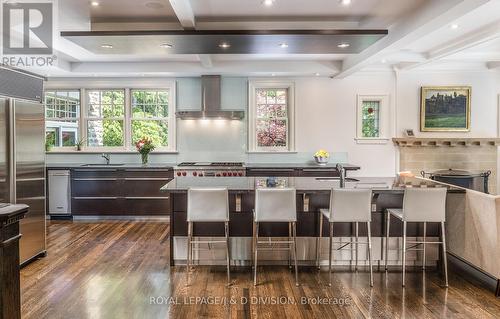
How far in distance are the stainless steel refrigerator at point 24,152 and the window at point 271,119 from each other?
Answer: 3748 millimetres

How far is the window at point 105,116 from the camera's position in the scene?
6.99 m

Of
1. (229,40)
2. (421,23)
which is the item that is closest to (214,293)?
(229,40)

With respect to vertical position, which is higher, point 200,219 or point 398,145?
point 398,145

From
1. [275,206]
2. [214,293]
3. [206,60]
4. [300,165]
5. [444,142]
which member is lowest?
[214,293]

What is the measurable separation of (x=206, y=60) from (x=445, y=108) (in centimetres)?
465

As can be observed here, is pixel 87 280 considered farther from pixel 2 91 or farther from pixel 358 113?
pixel 358 113

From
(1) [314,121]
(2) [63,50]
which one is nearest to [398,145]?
(1) [314,121]

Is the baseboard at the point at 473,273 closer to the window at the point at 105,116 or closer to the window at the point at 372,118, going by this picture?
the window at the point at 372,118

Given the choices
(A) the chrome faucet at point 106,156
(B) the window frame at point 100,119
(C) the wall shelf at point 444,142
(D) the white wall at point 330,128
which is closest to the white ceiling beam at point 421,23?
(D) the white wall at point 330,128

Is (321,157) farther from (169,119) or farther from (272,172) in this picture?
(169,119)

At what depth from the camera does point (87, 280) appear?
362 cm

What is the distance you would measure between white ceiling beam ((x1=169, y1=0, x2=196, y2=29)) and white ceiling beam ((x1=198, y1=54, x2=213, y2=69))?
1.49 metres

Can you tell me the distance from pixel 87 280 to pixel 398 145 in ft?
18.9

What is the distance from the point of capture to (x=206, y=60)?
217 inches
